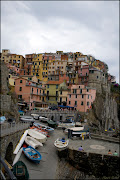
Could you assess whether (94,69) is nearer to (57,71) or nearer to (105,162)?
(57,71)

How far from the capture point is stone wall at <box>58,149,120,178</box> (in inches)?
745

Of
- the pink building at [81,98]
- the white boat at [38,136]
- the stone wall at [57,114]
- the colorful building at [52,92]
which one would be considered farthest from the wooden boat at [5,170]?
the colorful building at [52,92]

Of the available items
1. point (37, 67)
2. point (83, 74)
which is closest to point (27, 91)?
point (83, 74)

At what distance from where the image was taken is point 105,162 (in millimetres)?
19156

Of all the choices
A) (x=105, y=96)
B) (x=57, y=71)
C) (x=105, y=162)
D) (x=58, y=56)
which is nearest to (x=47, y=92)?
(x=57, y=71)

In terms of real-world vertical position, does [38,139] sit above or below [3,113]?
below

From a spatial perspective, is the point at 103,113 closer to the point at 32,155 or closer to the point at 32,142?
the point at 32,142

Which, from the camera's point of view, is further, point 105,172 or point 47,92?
point 47,92

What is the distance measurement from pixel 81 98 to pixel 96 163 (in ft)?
110

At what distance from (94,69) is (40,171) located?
5292 cm

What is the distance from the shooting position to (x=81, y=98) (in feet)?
172

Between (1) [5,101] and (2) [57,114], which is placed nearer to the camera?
(1) [5,101]

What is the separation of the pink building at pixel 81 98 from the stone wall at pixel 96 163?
3176 centimetres

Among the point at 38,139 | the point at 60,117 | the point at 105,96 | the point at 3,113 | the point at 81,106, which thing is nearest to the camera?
the point at 38,139
